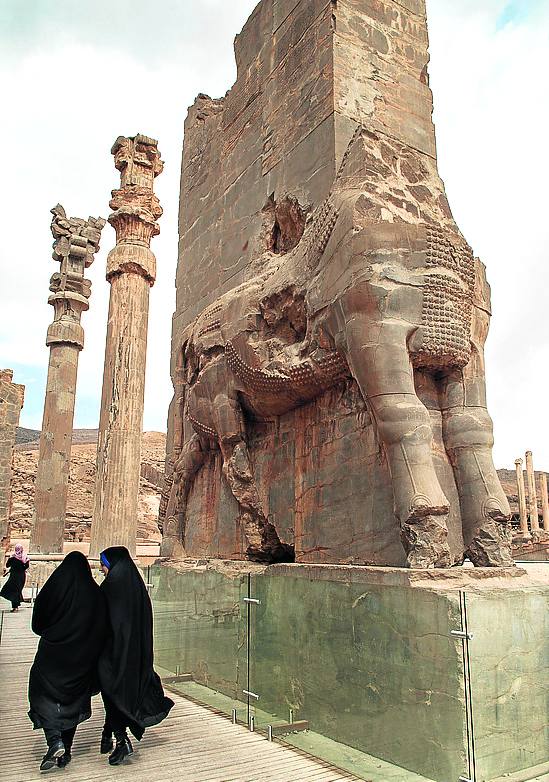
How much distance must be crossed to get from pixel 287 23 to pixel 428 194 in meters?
2.51

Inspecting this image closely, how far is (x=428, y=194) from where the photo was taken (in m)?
4.25

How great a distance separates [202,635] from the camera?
16.4 feet

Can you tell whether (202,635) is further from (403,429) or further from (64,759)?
(403,429)

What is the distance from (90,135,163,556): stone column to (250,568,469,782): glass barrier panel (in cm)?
738

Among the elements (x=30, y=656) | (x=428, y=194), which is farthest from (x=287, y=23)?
(x=30, y=656)

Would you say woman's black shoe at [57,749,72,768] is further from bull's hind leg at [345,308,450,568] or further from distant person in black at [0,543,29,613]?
distant person in black at [0,543,29,613]

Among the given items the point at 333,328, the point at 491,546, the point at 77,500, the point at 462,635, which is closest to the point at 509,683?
the point at 462,635

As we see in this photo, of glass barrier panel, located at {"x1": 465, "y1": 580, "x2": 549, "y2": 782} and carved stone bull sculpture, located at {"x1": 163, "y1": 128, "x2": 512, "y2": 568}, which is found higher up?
carved stone bull sculpture, located at {"x1": 163, "y1": 128, "x2": 512, "y2": 568}

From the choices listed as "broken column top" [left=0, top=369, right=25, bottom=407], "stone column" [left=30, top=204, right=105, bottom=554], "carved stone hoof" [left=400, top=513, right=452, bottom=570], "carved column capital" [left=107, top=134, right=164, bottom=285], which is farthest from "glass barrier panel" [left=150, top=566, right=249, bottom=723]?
"stone column" [left=30, top=204, right=105, bottom=554]

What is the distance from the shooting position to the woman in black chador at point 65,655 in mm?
3441

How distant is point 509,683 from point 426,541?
0.71m

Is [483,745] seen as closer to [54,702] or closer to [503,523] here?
[503,523]

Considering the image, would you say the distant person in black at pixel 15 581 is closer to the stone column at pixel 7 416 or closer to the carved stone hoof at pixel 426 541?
the stone column at pixel 7 416

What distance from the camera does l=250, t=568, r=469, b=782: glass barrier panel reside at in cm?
288
